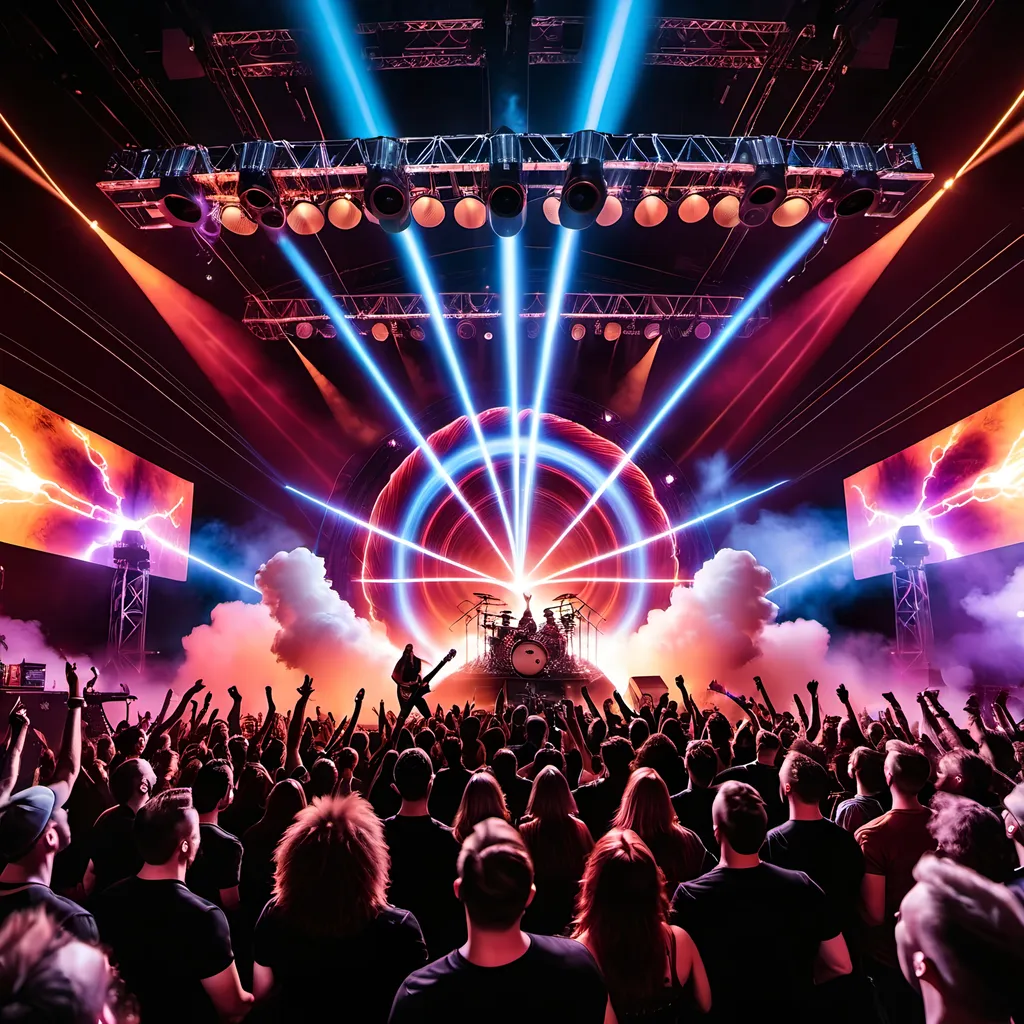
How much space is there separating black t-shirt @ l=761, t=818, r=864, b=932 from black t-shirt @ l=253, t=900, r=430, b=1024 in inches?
69.1

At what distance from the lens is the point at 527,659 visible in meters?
15.9

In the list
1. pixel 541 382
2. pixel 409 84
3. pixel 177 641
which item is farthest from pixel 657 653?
pixel 409 84

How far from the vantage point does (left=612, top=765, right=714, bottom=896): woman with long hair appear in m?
3.05

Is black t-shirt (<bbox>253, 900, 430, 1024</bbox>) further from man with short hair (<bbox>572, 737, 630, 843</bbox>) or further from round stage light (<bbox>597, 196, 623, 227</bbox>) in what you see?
round stage light (<bbox>597, 196, 623, 227</bbox>)

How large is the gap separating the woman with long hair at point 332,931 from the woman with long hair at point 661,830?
1.18 metres

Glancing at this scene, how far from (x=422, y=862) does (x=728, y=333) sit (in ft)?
48.2


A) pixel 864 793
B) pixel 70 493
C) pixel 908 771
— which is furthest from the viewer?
pixel 70 493

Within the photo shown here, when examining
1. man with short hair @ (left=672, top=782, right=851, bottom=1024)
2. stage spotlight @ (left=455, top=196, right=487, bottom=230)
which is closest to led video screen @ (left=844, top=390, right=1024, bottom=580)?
stage spotlight @ (left=455, top=196, right=487, bottom=230)

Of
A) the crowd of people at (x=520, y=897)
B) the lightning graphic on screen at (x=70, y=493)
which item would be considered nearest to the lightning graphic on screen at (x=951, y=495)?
the crowd of people at (x=520, y=897)

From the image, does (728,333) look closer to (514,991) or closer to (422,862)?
(422,862)

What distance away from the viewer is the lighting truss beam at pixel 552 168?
31.3 feet

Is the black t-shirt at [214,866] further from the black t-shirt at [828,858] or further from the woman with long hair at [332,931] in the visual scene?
the black t-shirt at [828,858]

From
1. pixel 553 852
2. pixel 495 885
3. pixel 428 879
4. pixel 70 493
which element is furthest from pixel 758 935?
pixel 70 493

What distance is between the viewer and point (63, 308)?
12203mm
